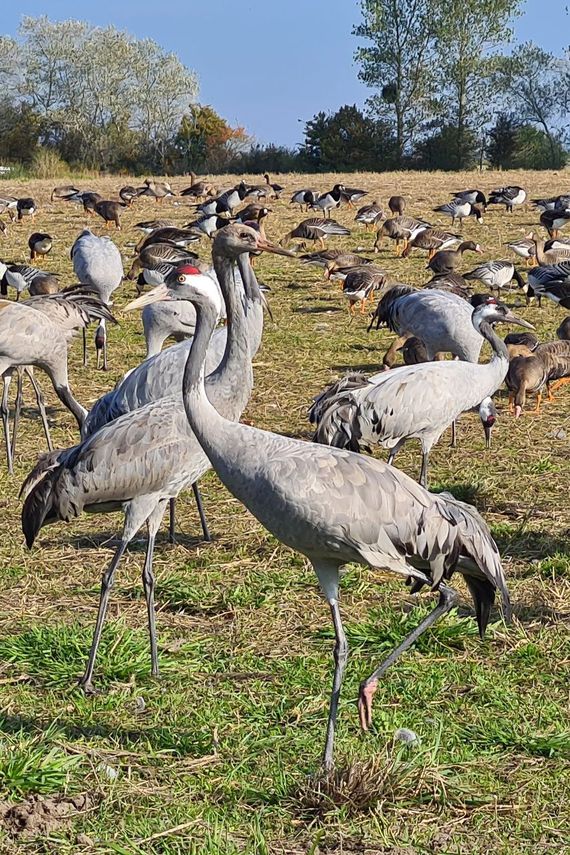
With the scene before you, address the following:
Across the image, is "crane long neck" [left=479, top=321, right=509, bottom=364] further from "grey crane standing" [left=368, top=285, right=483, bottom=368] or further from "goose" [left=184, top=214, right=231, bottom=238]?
"goose" [left=184, top=214, right=231, bottom=238]

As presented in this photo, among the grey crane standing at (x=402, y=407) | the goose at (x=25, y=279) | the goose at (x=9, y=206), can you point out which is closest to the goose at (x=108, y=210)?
the goose at (x=9, y=206)

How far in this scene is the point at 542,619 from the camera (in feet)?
16.9

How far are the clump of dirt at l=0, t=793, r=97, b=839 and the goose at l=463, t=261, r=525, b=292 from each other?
11084 mm

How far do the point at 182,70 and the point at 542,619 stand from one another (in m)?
61.4

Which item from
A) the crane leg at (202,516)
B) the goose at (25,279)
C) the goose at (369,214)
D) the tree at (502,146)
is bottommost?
the crane leg at (202,516)

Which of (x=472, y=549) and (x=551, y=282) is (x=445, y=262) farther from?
(x=472, y=549)

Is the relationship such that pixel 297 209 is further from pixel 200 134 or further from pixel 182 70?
pixel 182 70

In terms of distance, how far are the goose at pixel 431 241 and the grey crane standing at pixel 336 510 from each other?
1293cm

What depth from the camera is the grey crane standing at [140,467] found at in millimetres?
4742

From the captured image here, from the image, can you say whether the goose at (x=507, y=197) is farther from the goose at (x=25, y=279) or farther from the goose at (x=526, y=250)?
the goose at (x=25, y=279)

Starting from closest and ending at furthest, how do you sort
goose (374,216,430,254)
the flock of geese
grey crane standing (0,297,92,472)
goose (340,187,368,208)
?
1. the flock of geese
2. grey crane standing (0,297,92,472)
3. goose (374,216,430,254)
4. goose (340,187,368,208)

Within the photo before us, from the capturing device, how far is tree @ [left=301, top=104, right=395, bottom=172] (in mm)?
44656

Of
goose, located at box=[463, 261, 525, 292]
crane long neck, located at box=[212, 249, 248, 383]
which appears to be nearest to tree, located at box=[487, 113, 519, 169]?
goose, located at box=[463, 261, 525, 292]

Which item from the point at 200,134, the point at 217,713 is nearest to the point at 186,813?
the point at 217,713
